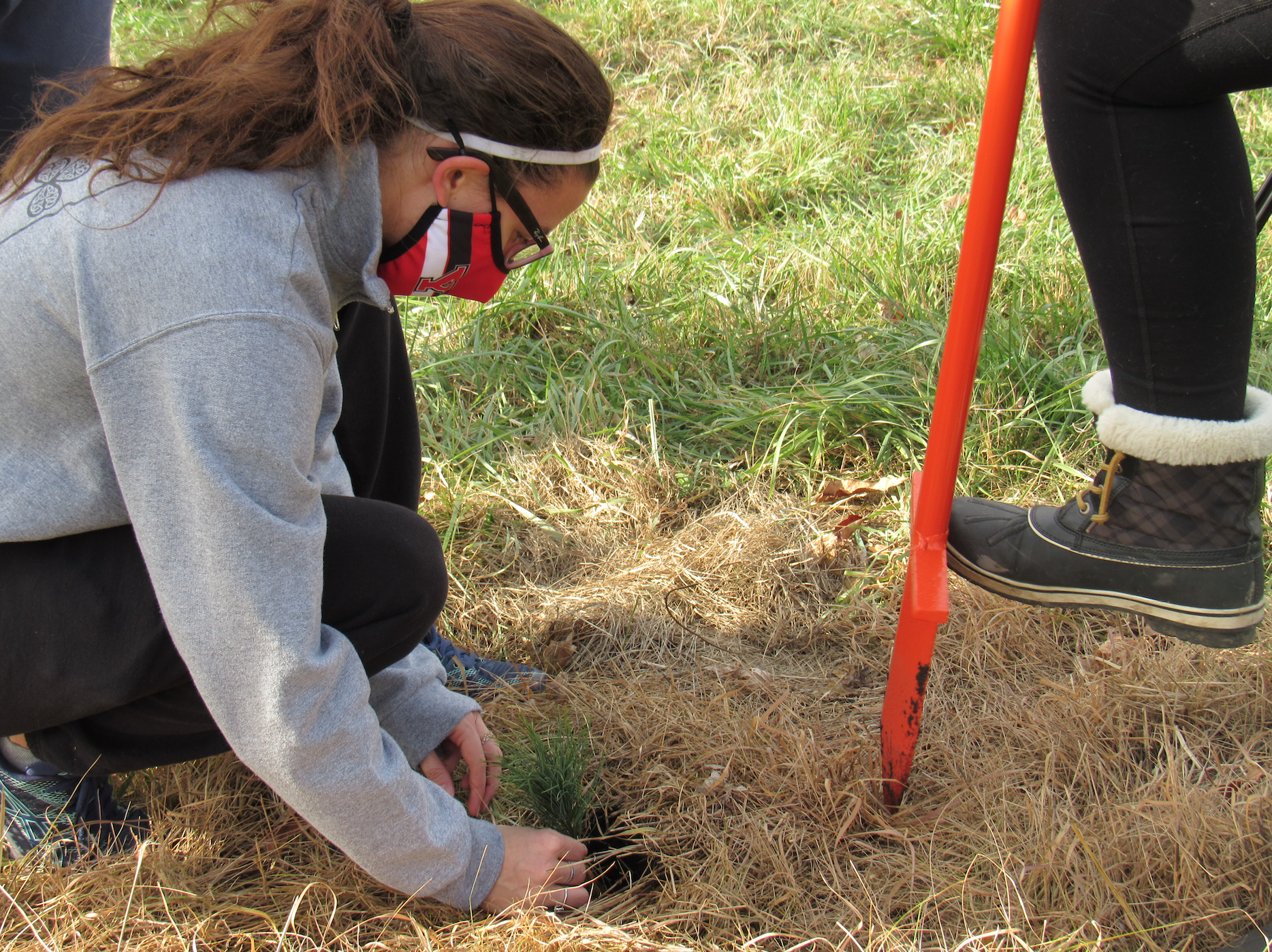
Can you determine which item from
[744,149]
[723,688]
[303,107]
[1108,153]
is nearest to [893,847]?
[723,688]

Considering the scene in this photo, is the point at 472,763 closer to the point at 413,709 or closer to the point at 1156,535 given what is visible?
the point at 413,709

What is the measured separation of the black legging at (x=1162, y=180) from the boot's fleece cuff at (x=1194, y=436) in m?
0.02

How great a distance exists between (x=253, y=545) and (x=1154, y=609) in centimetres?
125

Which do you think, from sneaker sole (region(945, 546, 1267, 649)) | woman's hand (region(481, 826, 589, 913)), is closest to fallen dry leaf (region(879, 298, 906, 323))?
sneaker sole (region(945, 546, 1267, 649))

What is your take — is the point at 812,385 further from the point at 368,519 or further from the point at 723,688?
the point at 368,519

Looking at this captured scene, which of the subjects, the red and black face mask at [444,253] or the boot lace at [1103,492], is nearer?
the red and black face mask at [444,253]

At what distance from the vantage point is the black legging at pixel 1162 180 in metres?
1.14

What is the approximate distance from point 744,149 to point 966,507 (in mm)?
2428

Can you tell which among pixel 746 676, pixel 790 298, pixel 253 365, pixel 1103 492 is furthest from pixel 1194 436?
pixel 790 298

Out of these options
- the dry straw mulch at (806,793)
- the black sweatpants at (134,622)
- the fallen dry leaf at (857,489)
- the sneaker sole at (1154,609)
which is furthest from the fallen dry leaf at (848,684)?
the black sweatpants at (134,622)

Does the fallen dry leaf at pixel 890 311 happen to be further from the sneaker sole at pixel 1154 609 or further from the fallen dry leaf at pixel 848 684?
the sneaker sole at pixel 1154 609

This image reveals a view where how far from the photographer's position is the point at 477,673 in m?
1.94

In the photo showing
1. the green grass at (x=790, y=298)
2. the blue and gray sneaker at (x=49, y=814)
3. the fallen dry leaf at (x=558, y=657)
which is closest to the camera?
the blue and gray sneaker at (x=49, y=814)

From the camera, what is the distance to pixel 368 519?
4.85ft
